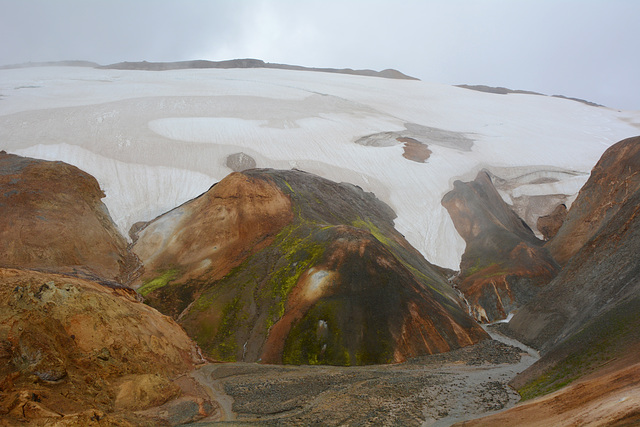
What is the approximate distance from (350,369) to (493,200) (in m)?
40.0

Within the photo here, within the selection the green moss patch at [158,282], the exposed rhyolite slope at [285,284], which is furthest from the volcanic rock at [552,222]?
the green moss patch at [158,282]

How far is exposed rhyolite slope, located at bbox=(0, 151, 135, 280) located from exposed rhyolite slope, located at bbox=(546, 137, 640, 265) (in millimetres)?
38787

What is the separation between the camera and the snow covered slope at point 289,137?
4906 centimetres

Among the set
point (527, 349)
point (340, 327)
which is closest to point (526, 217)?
point (527, 349)

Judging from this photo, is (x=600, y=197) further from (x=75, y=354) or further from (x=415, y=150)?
(x=75, y=354)

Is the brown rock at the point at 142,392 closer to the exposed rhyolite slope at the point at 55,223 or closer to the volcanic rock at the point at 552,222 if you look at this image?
the exposed rhyolite slope at the point at 55,223

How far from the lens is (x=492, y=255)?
150 feet

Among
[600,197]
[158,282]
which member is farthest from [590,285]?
[158,282]

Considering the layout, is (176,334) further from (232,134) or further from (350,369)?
(232,134)

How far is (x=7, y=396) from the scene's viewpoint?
12430 mm

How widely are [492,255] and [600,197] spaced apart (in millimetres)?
10875

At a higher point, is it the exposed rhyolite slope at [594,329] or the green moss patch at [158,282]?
the exposed rhyolite slope at [594,329]

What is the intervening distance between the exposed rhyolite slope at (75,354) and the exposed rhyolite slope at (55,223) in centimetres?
876

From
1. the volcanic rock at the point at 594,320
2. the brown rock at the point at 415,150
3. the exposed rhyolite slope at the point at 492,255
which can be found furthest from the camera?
the brown rock at the point at 415,150
